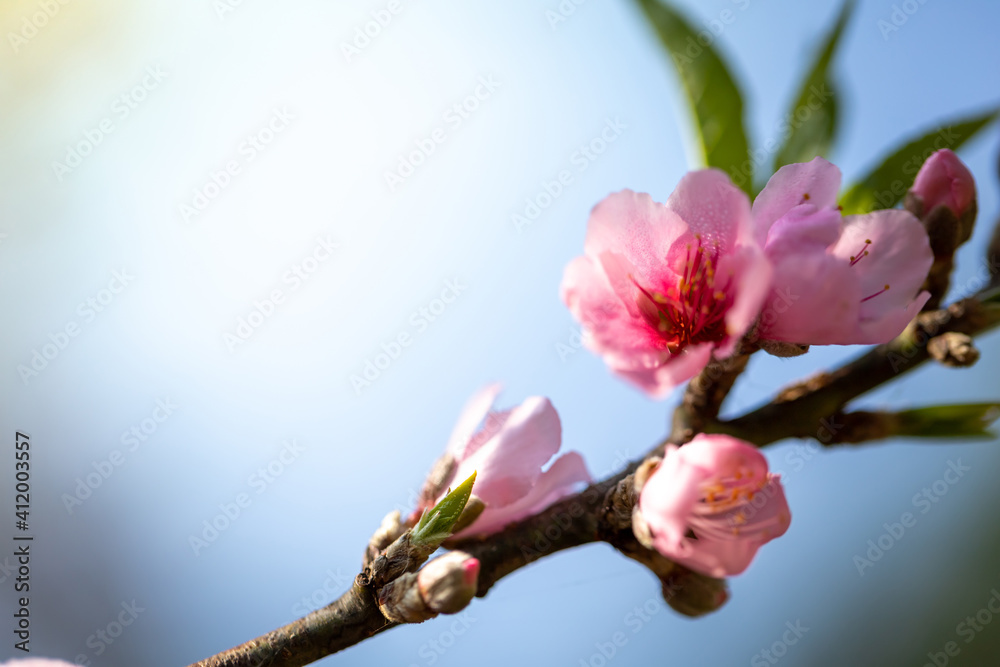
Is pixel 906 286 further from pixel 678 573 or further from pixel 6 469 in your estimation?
pixel 6 469

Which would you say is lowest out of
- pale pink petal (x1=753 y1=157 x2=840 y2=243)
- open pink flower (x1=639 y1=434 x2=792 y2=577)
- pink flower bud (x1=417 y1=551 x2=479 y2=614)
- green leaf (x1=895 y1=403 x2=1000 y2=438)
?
green leaf (x1=895 y1=403 x2=1000 y2=438)

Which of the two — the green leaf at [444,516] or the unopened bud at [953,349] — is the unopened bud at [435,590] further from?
the unopened bud at [953,349]

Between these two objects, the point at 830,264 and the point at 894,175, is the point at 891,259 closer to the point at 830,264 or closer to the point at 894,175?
the point at 830,264

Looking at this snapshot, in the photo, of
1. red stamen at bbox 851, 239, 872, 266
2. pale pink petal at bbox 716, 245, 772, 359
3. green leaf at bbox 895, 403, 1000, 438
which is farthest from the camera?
green leaf at bbox 895, 403, 1000, 438

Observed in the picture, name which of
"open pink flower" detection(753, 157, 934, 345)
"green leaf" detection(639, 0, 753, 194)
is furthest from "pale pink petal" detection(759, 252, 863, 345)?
"green leaf" detection(639, 0, 753, 194)

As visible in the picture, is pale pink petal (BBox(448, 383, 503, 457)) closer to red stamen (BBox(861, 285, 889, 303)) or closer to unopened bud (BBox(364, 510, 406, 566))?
unopened bud (BBox(364, 510, 406, 566))

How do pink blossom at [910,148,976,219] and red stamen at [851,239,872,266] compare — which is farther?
pink blossom at [910,148,976,219]

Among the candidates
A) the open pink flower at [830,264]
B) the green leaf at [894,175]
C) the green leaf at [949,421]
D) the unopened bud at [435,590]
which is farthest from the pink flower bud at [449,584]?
the green leaf at [894,175]
